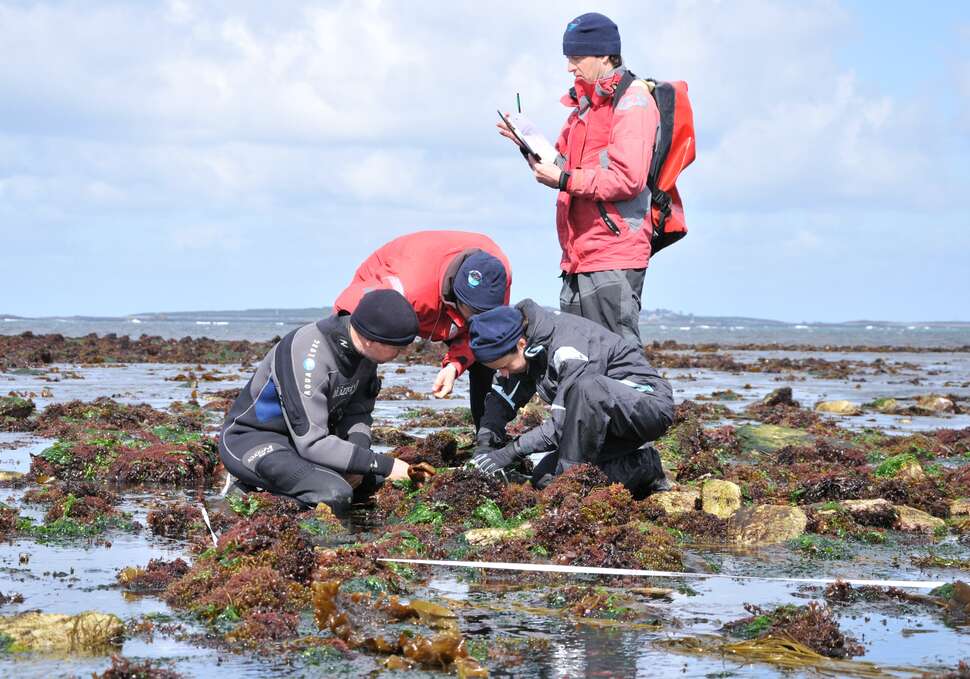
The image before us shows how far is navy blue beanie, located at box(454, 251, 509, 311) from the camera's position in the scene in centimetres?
707

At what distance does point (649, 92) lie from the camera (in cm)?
730

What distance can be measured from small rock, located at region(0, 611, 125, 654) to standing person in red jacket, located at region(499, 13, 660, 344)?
406cm

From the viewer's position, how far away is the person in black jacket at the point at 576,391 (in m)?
6.79

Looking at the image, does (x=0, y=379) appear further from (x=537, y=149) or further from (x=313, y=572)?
(x=313, y=572)

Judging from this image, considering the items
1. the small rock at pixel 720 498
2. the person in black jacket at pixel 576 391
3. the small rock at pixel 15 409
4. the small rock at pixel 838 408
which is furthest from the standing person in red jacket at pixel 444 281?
the small rock at pixel 838 408

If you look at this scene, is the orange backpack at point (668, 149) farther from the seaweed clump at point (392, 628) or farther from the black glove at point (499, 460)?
the seaweed clump at point (392, 628)

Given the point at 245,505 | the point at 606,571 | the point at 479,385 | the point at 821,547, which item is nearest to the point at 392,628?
the point at 606,571

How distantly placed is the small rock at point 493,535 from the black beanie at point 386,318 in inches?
48.4

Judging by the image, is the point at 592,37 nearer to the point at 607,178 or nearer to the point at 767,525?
the point at 607,178

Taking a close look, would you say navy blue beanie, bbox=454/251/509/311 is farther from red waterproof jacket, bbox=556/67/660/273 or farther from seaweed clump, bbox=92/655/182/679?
seaweed clump, bbox=92/655/182/679

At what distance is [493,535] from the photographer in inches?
245

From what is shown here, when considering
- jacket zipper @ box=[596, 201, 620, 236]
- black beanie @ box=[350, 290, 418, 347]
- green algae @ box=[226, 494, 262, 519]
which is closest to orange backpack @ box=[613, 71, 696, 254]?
jacket zipper @ box=[596, 201, 620, 236]

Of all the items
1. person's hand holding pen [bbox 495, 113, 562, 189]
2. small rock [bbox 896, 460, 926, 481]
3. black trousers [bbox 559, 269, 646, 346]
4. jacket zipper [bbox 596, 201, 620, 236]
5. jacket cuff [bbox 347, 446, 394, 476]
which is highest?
person's hand holding pen [bbox 495, 113, 562, 189]

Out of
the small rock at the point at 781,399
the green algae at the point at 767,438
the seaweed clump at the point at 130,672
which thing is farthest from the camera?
the small rock at the point at 781,399
